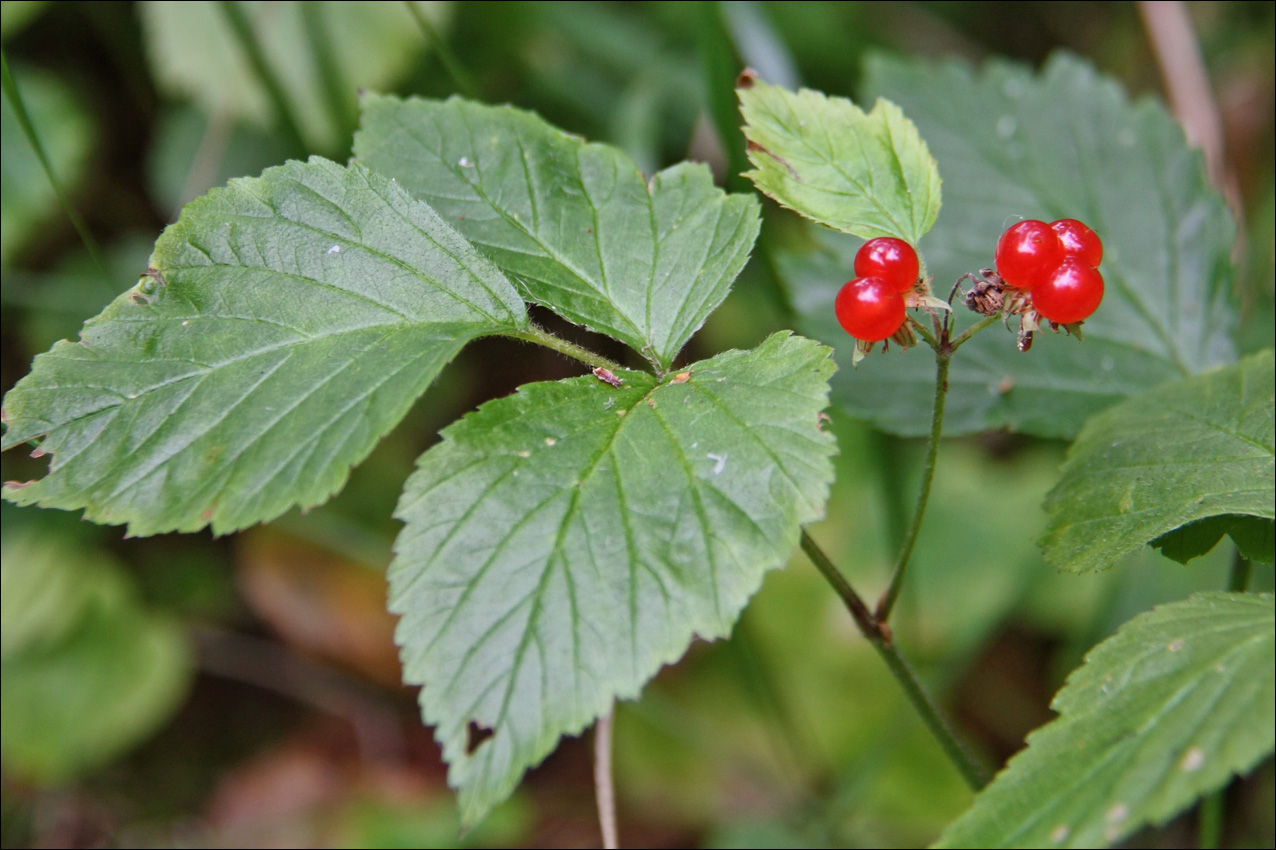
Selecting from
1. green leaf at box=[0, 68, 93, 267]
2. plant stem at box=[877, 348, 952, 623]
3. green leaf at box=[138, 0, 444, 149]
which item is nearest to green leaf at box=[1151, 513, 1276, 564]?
plant stem at box=[877, 348, 952, 623]

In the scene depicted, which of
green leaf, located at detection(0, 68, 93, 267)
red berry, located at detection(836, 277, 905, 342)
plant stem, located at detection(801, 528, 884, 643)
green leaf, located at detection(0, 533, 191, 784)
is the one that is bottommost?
green leaf, located at detection(0, 533, 191, 784)

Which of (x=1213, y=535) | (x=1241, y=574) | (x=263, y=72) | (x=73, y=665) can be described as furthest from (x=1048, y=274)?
(x=73, y=665)

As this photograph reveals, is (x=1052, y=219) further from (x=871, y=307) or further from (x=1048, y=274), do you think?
(x=871, y=307)

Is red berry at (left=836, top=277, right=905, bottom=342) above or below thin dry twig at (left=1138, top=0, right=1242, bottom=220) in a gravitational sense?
below

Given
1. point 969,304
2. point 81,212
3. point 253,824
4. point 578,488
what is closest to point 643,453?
point 578,488

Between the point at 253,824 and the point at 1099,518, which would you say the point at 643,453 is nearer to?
the point at 1099,518

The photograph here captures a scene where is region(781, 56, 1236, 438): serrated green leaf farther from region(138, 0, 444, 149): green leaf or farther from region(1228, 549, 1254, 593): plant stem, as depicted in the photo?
region(138, 0, 444, 149): green leaf
